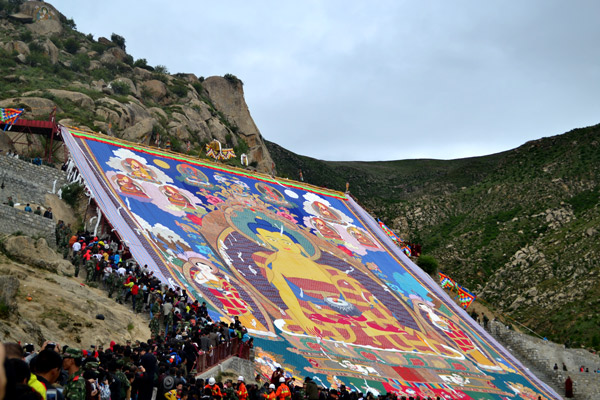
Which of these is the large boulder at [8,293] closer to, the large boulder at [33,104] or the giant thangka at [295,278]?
the giant thangka at [295,278]

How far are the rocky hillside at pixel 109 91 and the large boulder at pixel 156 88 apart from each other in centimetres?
9

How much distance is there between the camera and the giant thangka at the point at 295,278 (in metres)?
22.0

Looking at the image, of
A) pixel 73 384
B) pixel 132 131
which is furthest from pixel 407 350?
pixel 132 131

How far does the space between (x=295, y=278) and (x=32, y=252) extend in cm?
Result: 1305

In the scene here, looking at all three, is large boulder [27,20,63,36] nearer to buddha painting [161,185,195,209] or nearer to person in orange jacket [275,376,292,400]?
buddha painting [161,185,195,209]

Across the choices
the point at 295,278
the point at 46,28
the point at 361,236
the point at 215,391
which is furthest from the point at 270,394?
the point at 46,28

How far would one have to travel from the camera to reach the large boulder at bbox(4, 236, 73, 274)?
15156 millimetres

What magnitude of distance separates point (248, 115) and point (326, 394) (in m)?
47.7

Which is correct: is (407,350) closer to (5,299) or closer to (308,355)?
(308,355)

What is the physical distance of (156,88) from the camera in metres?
52.2

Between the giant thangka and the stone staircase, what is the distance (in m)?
1.69

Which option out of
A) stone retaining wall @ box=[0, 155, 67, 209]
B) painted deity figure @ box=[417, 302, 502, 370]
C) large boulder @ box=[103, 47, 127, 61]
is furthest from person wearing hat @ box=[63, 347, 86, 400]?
large boulder @ box=[103, 47, 127, 61]

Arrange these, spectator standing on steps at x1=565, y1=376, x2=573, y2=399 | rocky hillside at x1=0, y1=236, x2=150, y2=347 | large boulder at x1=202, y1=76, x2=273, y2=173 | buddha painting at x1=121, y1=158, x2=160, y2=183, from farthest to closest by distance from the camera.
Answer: large boulder at x1=202, y1=76, x2=273, y2=173 → buddha painting at x1=121, y1=158, x2=160, y2=183 → spectator standing on steps at x1=565, y1=376, x2=573, y2=399 → rocky hillside at x1=0, y1=236, x2=150, y2=347

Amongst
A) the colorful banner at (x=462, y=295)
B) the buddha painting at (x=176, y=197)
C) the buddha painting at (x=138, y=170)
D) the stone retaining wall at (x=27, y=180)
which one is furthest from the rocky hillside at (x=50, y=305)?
the colorful banner at (x=462, y=295)
